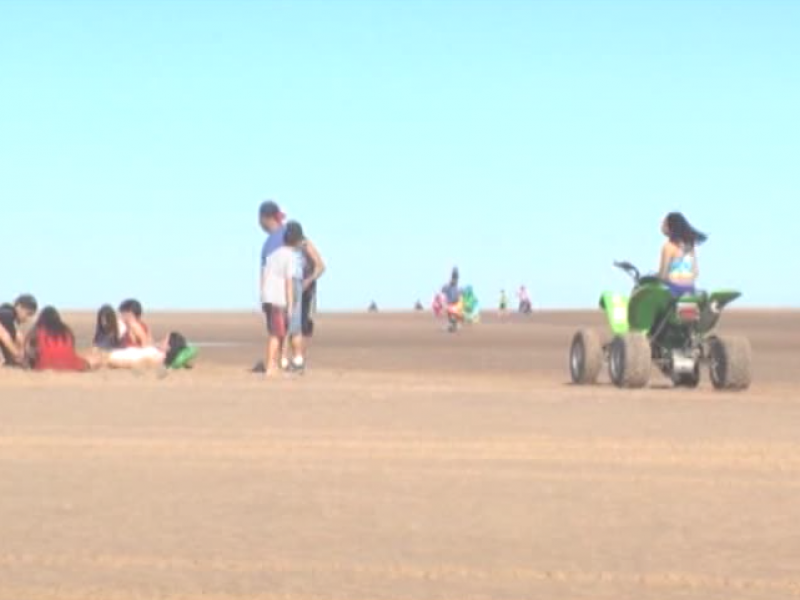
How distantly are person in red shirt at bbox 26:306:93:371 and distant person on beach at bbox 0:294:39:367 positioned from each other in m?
0.49

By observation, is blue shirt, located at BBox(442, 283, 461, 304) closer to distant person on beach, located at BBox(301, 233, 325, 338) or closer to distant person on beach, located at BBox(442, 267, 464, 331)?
distant person on beach, located at BBox(442, 267, 464, 331)

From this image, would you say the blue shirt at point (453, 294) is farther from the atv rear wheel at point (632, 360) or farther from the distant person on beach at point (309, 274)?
the atv rear wheel at point (632, 360)

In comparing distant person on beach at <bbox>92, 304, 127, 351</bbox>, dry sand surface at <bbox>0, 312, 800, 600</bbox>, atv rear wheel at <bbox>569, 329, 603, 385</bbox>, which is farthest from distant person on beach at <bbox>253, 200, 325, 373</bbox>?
dry sand surface at <bbox>0, 312, 800, 600</bbox>

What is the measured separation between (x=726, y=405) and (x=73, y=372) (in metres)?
6.24

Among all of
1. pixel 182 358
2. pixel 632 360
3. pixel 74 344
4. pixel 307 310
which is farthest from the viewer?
pixel 182 358

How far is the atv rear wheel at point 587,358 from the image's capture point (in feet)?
49.2

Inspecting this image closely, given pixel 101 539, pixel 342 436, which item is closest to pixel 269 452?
pixel 342 436

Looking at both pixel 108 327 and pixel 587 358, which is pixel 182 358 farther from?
pixel 587 358

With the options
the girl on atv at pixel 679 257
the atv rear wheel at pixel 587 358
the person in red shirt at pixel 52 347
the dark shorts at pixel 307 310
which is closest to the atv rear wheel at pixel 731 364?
the girl on atv at pixel 679 257

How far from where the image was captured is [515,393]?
12438 mm

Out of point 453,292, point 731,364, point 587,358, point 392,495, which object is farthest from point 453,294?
point 392,495

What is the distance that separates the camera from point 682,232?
14.5 meters

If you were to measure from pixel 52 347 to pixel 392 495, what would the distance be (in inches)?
378

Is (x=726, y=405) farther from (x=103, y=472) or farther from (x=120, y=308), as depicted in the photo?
(x=120, y=308)
